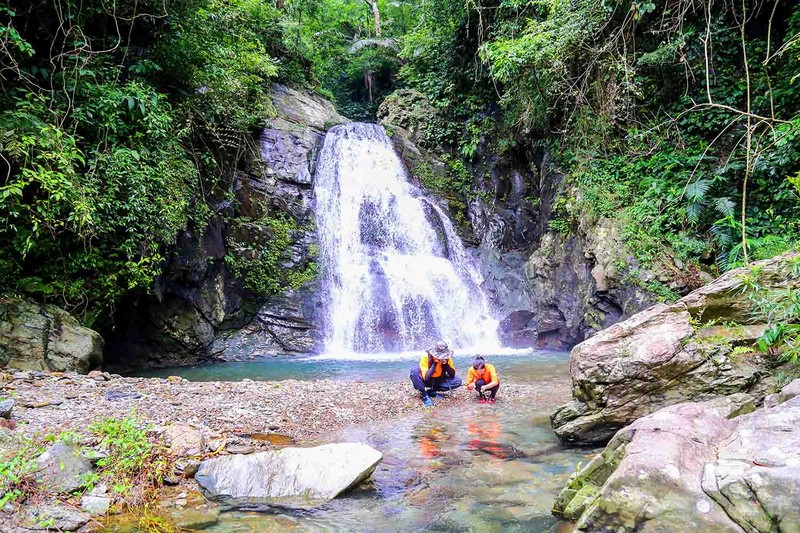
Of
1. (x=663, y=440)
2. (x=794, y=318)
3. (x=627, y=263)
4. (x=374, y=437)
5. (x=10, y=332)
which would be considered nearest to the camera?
(x=663, y=440)

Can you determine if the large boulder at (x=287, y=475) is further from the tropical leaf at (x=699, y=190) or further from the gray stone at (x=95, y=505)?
the tropical leaf at (x=699, y=190)

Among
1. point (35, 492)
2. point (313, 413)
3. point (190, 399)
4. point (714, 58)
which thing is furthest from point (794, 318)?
point (714, 58)

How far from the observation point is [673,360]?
4680 mm

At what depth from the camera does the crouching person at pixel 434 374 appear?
7.19 m

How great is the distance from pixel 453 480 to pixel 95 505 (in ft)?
9.24

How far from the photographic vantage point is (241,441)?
5.05m

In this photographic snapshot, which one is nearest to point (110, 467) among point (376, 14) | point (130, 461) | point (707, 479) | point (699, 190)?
point (130, 461)

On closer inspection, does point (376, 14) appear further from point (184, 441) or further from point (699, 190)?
point (184, 441)

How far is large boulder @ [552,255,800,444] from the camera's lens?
4551 mm

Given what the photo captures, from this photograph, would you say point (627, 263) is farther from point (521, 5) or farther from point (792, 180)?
point (521, 5)

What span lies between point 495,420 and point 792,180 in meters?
4.06

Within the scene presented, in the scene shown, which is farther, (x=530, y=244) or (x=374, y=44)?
(x=374, y=44)

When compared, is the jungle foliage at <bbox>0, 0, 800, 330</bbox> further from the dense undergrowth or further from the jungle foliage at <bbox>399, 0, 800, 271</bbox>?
the dense undergrowth

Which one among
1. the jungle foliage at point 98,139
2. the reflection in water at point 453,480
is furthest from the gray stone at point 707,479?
the jungle foliage at point 98,139
